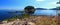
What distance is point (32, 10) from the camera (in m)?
1.79

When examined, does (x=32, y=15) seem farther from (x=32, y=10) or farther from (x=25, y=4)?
(x=25, y=4)

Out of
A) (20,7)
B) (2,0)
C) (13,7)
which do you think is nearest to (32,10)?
(20,7)

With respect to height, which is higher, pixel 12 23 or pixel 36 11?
pixel 36 11

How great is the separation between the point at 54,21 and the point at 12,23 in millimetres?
662

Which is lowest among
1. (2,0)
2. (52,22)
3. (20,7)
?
(52,22)

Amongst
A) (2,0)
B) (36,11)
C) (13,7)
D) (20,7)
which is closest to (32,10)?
(36,11)


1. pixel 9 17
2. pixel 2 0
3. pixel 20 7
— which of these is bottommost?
pixel 9 17

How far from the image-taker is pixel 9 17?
5.86 feet

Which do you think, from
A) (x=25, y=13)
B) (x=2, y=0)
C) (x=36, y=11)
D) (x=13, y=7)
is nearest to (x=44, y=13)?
(x=36, y=11)

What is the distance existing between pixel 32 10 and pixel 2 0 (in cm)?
50

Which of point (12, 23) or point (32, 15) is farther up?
point (32, 15)

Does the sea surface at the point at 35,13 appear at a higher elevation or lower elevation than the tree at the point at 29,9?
lower

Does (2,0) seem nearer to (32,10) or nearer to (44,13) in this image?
(32,10)

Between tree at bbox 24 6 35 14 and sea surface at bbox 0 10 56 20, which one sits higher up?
tree at bbox 24 6 35 14
